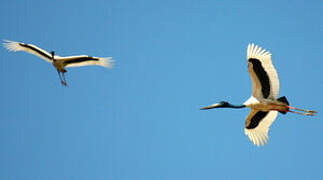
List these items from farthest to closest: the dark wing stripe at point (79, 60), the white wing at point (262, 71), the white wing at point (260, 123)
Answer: the dark wing stripe at point (79, 60) → the white wing at point (260, 123) → the white wing at point (262, 71)

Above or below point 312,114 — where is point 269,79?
above

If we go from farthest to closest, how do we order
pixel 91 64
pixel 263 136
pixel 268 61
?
1. pixel 91 64
2. pixel 263 136
3. pixel 268 61

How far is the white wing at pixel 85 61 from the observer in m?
24.2

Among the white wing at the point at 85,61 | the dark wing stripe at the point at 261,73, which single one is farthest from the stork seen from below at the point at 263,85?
the white wing at the point at 85,61

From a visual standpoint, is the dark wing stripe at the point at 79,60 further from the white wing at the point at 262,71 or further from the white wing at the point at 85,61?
the white wing at the point at 262,71

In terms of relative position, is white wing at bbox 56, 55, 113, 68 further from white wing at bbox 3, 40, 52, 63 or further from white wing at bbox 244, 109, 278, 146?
white wing at bbox 244, 109, 278, 146

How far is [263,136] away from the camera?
22797 millimetres

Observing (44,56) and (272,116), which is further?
(44,56)

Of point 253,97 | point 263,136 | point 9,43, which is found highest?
point 9,43

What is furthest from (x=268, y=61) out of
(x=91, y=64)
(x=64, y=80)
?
(x=64, y=80)

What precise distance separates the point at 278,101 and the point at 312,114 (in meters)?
1.43

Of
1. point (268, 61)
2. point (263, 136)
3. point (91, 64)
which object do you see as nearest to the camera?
point (268, 61)

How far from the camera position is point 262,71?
69.6 ft

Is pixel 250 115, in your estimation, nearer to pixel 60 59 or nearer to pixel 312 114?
pixel 312 114
